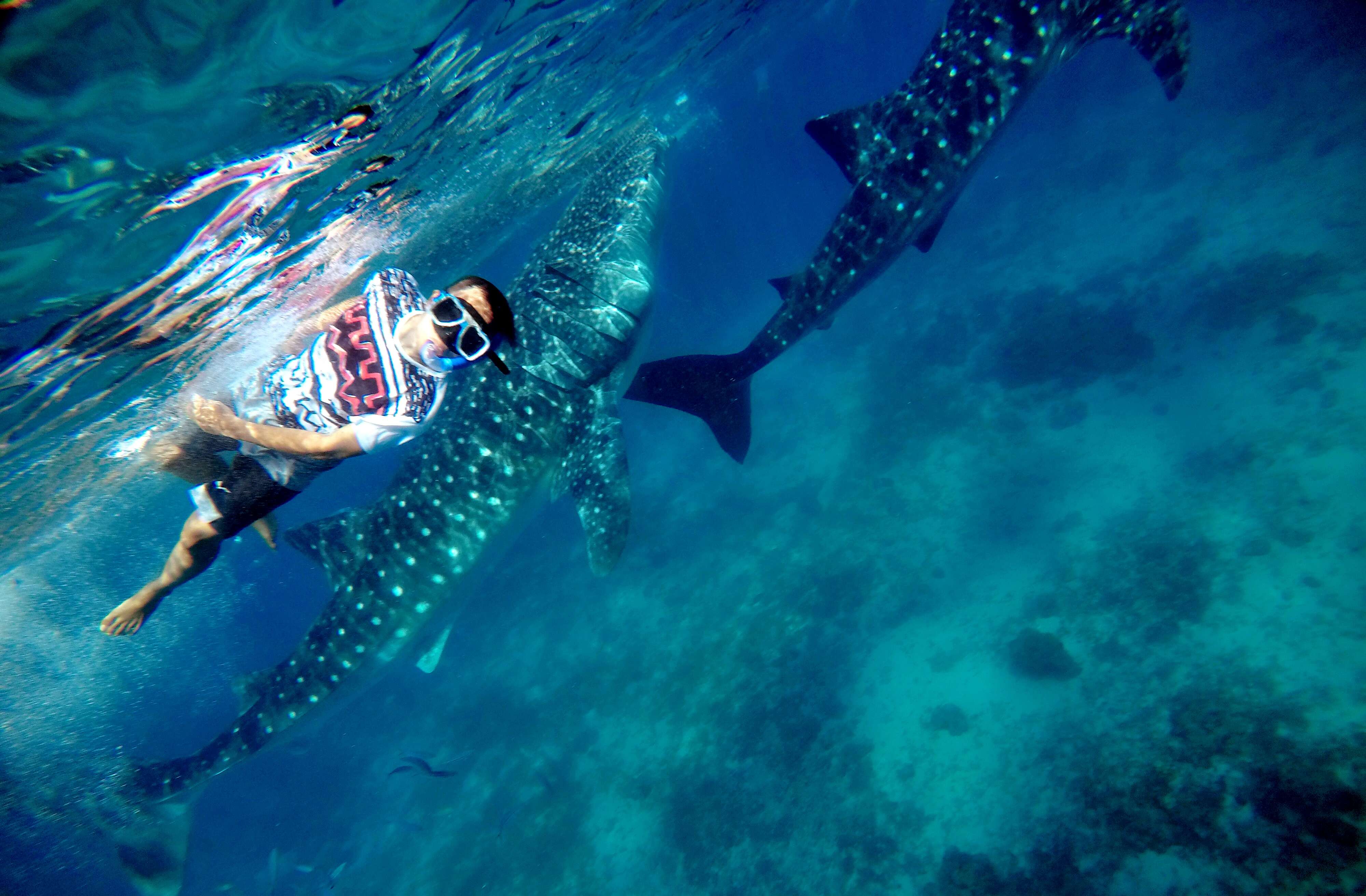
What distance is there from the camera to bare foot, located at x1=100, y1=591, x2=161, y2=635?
455 centimetres

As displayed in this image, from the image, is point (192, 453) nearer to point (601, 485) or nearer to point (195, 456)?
point (195, 456)

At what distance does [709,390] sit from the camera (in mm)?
7500

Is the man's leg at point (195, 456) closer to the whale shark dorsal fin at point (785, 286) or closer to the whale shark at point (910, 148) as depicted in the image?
the whale shark at point (910, 148)

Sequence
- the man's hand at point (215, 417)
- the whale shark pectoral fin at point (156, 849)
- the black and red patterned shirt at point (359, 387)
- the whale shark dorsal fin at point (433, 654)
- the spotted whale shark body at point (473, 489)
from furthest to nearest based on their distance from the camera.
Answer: the whale shark pectoral fin at point (156, 849)
the whale shark dorsal fin at point (433, 654)
the spotted whale shark body at point (473, 489)
the man's hand at point (215, 417)
the black and red patterned shirt at point (359, 387)

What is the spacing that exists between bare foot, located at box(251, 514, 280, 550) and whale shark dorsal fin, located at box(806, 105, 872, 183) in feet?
25.8

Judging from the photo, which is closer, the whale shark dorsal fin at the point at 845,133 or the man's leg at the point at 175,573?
the man's leg at the point at 175,573

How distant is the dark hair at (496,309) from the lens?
2.46 m

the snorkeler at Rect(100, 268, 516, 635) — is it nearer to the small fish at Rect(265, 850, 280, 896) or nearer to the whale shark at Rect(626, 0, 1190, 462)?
the whale shark at Rect(626, 0, 1190, 462)

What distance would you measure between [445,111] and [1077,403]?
13.1 meters

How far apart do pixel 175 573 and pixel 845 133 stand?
8.83 m

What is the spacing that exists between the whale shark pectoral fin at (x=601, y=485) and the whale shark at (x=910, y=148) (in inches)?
29.4

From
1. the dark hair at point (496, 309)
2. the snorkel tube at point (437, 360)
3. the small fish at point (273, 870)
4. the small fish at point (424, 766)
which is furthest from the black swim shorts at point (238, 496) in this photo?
the small fish at point (273, 870)

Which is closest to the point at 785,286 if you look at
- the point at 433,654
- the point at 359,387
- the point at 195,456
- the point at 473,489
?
the point at 473,489

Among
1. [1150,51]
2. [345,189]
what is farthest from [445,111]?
[1150,51]
